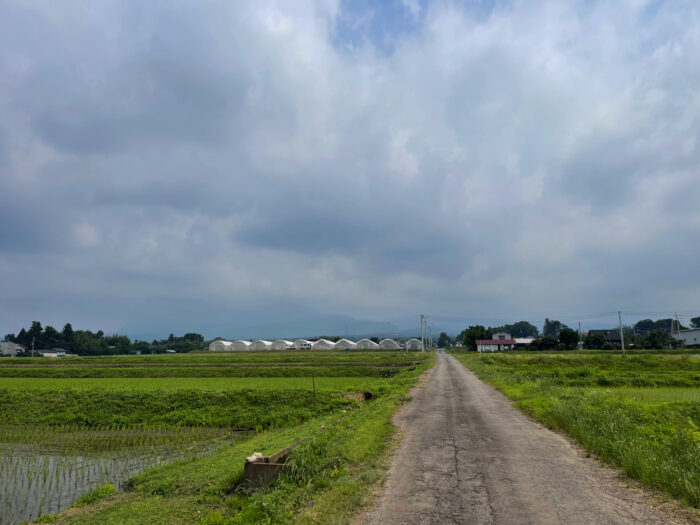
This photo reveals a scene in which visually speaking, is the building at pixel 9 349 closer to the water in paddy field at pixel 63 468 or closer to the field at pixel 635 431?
the water in paddy field at pixel 63 468

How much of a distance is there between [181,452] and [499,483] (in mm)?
14124

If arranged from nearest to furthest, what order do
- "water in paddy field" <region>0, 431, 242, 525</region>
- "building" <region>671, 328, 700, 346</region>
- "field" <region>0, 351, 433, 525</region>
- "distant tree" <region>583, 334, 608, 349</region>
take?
"field" <region>0, 351, 433, 525</region>
"water in paddy field" <region>0, 431, 242, 525</region>
"building" <region>671, 328, 700, 346</region>
"distant tree" <region>583, 334, 608, 349</region>

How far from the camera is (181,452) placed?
17781 mm

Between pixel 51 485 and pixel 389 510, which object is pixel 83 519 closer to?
pixel 51 485

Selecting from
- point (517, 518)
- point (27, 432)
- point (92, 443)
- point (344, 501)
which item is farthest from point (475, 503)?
point (27, 432)

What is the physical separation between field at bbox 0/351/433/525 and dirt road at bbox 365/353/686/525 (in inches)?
37.4

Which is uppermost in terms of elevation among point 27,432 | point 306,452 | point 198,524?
point 306,452

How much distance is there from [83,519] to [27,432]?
61.4 feet

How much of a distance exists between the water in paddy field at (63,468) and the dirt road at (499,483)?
989 cm

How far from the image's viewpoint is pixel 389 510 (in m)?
7.60

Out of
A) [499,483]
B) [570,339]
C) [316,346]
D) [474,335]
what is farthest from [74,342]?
[499,483]

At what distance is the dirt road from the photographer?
716cm

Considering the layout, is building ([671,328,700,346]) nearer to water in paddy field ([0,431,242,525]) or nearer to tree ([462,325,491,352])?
tree ([462,325,491,352])

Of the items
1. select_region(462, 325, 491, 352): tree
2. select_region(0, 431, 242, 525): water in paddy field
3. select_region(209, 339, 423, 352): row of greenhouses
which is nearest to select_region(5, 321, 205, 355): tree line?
select_region(209, 339, 423, 352): row of greenhouses
